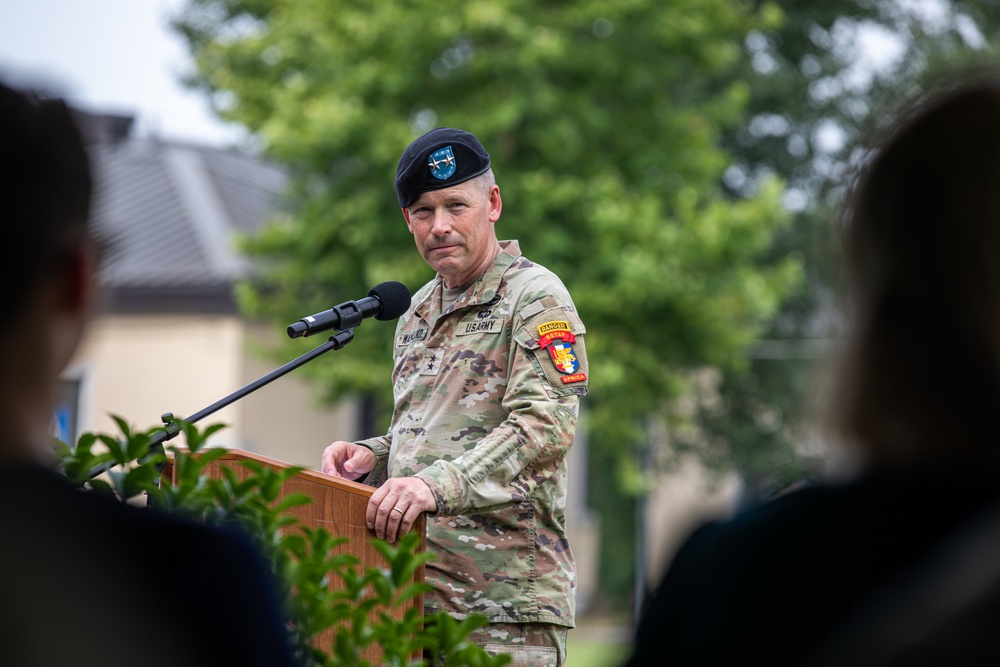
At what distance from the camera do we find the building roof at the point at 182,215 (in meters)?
20.5

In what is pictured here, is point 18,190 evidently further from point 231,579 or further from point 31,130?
point 231,579

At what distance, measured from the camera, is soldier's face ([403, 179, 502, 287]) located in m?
3.91

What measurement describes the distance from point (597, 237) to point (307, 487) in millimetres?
11495

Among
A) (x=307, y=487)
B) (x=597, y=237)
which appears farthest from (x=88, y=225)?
(x=597, y=237)

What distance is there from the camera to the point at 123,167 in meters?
25.2

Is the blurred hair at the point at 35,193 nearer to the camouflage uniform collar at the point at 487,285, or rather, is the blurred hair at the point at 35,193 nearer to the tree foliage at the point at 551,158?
the camouflage uniform collar at the point at 487,285

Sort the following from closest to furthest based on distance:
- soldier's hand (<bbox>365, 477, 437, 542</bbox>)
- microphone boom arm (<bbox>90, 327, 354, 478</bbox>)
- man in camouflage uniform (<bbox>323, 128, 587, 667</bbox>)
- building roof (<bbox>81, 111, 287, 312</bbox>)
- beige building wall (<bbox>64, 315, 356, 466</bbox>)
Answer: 1. microphone boom arm (<bbox>90, 327, 354, 478</bbox>)
2. soldier's hand (<bbox>365, 477, 437, 542</bbox>)
3. man in camouflage uniform (<bbox>323, 128, 587, 667</bbox>)
4. beige building wall (<bbox>64, 315, 356, 466</bbox>)
5. building roof (<bbox>81, 111, 287, 312</bbox>)

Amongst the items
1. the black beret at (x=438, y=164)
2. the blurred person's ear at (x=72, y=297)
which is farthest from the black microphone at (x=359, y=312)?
the blurred person's ear at (x=72, y=297)

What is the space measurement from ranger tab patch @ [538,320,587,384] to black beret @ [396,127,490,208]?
0.54 m

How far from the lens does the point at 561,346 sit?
3674mm

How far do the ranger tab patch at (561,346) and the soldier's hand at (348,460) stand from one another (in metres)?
0.70

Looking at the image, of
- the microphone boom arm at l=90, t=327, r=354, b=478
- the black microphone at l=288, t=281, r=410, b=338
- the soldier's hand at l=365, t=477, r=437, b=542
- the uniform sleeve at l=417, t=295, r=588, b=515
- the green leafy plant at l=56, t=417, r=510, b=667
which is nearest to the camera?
the green leafy plant at l=56, t=417, r=510, b=667

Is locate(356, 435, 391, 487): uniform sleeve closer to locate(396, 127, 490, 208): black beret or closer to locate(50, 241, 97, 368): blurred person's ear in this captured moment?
locate(396, 127, 490, 208): black beret

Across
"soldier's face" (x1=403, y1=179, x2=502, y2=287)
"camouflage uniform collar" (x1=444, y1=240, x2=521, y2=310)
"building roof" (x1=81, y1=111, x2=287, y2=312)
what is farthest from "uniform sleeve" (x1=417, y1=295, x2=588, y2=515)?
"building roof" (x1=81, y1=111, x2=287, y2=312)
